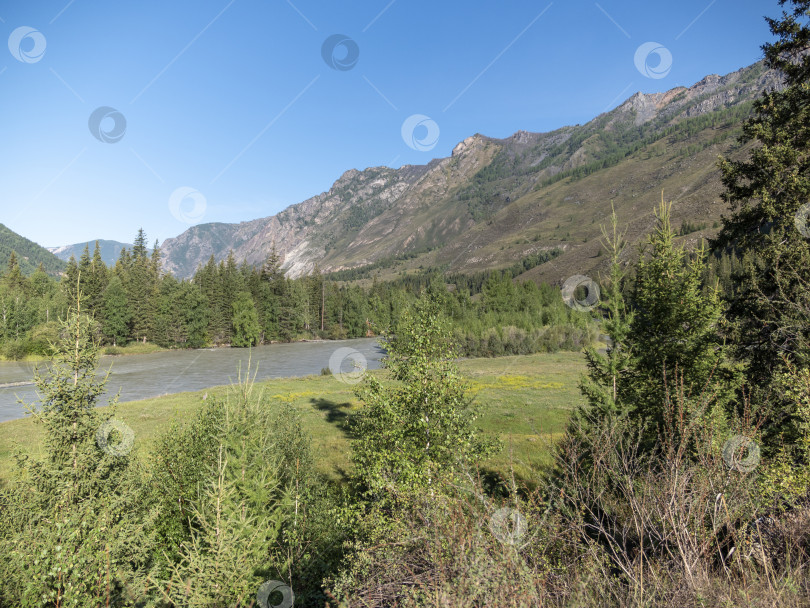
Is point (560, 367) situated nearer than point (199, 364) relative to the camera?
Yes

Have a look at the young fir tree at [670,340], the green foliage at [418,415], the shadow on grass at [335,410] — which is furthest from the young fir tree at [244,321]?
the young fir tree at [670,340]

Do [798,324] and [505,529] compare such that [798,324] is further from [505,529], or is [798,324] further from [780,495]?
[505,529]

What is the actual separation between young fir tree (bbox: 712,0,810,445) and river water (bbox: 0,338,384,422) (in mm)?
27959

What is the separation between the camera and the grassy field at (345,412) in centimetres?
2048

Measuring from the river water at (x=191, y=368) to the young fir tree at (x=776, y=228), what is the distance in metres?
28.0

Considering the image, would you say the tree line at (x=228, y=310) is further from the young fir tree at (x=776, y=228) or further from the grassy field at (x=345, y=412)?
the young fir tree at (x=776, y=228)

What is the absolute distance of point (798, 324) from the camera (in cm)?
994

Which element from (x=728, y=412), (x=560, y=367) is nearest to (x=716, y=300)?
(x=728, y=412)

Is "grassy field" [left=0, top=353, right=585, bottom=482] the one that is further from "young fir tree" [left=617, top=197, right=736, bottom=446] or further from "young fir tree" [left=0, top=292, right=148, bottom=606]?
"young fir tree" [left=0, top=292, right=148, bottom=606]

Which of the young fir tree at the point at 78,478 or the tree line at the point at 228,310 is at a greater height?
the tree line at the point at 228,310

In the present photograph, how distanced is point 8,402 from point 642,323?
1846 inches

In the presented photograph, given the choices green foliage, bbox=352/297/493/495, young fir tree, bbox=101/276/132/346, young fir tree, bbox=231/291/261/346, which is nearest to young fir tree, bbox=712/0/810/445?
green foliage, bbox=352/297/493/495

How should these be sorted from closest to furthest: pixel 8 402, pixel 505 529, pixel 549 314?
pixel 505 529 → pixel 8 402 → pixel 549 314

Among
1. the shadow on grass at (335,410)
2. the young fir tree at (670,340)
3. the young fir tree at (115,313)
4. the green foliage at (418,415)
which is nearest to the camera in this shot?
the green foliage at (418,415)
